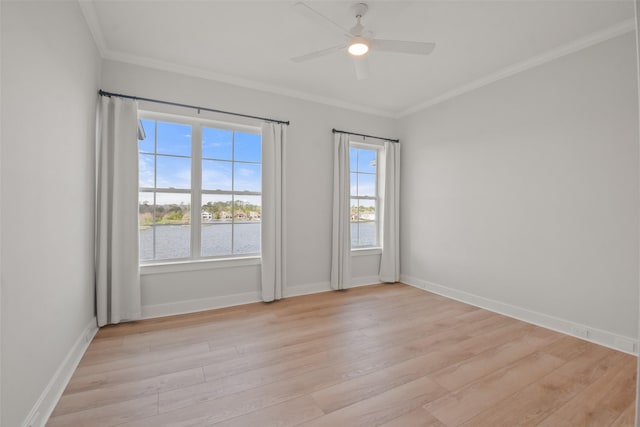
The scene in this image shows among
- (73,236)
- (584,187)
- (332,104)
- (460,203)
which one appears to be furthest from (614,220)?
(73,236)

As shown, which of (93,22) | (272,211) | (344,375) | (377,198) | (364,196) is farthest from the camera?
(377,198)

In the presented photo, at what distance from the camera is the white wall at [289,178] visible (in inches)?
124

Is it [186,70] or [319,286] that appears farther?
[319,286]

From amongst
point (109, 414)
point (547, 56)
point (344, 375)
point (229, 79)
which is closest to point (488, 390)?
point (344, 375)

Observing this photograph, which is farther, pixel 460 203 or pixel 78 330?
pixel 460 203

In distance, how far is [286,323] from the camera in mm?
3004

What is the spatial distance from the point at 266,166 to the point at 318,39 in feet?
5.14

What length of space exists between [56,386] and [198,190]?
2.17 meters

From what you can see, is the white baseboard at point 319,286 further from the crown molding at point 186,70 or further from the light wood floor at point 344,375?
the crown molding at point 186,70

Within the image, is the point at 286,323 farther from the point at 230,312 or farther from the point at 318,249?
the point at 318,249

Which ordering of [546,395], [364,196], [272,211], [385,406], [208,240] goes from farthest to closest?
1. [364,196]
2. [272,211]
3. [208,240]
4. [546,395]
5. [385,406]

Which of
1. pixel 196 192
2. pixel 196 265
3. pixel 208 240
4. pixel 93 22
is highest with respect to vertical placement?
pixel 93 22

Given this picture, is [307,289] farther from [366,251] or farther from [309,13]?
[309,13]

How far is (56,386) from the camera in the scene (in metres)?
1.77
